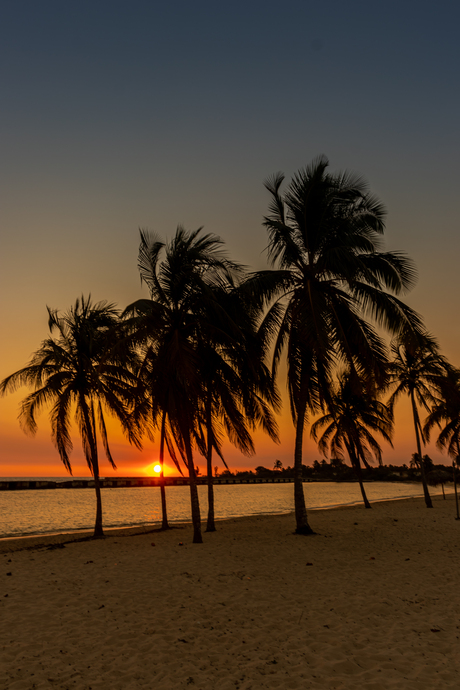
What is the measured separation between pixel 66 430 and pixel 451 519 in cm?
1819

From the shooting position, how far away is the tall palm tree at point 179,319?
44.9ft

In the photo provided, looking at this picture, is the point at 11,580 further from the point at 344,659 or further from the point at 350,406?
the point at 350,406

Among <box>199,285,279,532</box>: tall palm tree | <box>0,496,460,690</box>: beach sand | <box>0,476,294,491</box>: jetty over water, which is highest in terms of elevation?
<box>199,285,279,532</box>: tall palm tree

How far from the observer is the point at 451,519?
21.0 metres

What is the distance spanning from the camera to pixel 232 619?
23.3ft

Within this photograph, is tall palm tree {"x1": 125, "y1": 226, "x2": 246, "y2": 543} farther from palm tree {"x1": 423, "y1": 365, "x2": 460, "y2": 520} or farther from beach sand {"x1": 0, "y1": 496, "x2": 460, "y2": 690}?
palm tree {"x1": 423, "y1": 365, "x2": 460, "y2": 520}

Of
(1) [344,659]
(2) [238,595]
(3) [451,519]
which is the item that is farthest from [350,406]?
(1) [344,659]

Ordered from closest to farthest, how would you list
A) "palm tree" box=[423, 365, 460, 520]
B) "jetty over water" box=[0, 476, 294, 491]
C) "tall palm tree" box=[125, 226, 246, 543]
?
"tall palm tree" box=[125, 226, 246, 543]
"palm tree" box=[423, 365, 460, 520]
"jetty over water" box=[0, 476, 294, 491]

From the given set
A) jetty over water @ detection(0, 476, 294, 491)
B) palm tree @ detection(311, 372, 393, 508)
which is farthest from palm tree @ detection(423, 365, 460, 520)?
jetty over water @ detection(0, 476, 294, 491)

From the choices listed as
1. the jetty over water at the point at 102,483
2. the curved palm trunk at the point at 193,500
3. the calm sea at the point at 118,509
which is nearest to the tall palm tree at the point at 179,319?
the curved palm trunk at the point at 193,500

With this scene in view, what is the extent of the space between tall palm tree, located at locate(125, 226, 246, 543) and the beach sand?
3901 millimetres

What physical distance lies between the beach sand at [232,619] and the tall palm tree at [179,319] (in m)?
3.90

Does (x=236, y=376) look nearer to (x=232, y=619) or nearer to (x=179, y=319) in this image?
(x=179, y=319)

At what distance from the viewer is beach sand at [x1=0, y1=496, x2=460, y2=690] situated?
5160mm
